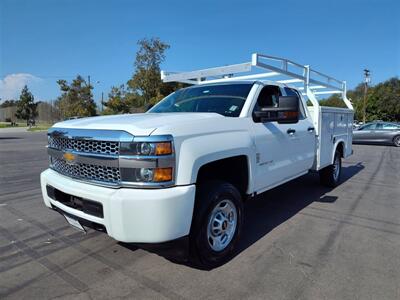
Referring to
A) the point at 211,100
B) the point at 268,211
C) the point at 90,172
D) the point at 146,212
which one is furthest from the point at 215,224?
the point at 268,211

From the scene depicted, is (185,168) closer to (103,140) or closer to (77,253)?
(103,140)

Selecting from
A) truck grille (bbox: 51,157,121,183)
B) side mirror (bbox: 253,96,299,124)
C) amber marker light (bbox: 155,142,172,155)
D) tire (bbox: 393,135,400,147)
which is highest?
side mirror (bbox: 253,96,299,124)

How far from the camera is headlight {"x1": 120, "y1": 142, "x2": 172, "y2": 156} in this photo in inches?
97.8

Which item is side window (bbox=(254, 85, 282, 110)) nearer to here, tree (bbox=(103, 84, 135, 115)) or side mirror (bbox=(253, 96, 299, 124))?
side mirror (bbox=(253, 96, 299, 124))

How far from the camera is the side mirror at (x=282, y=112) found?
3.49 m

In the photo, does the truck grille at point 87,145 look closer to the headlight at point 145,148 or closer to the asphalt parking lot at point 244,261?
the headlight at point 145,148

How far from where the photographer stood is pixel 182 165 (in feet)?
8.57

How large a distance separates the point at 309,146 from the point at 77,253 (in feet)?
12.4

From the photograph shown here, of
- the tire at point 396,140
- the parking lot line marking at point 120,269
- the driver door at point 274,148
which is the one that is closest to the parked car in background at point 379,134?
the tire at point 396,140

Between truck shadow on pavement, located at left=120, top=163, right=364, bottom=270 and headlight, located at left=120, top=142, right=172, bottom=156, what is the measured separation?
77cm

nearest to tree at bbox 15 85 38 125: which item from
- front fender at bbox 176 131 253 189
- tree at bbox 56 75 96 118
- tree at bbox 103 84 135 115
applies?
tree at bbox 56 75 96 118

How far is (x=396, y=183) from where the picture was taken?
748cm

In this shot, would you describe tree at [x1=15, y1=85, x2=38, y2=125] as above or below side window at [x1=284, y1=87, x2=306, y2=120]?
above

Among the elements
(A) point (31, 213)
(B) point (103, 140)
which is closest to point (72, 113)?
(A) point (31, 213)
